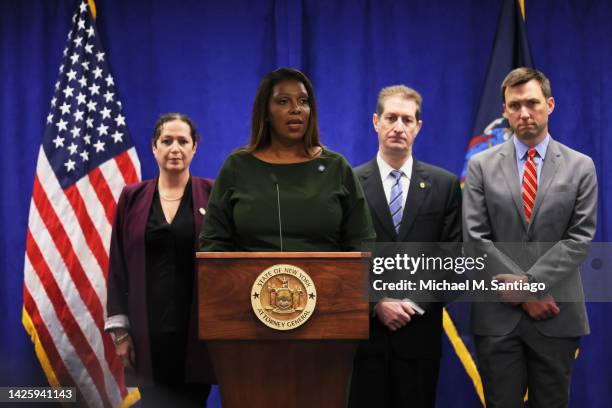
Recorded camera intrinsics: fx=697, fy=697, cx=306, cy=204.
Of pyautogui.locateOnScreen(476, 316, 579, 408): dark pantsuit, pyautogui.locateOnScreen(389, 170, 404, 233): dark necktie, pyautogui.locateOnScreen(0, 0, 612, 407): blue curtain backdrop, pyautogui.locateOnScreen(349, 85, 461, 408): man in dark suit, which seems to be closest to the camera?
pyautogui.locateOnScreen(476, 316, 579, 408): dark pantsuit

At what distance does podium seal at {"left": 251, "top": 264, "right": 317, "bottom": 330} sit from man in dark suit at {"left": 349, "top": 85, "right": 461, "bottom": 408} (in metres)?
1.23

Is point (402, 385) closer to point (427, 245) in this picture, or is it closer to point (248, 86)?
point (427, 245)

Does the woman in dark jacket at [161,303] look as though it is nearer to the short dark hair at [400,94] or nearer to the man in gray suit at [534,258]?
the short dark hair at [400,94]

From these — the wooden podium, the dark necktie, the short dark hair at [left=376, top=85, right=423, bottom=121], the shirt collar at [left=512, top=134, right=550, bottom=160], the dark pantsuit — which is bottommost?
the dark pantsuit

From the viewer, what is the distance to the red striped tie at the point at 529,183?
3092 mm

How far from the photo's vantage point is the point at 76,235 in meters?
4.09

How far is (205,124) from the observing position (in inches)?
183

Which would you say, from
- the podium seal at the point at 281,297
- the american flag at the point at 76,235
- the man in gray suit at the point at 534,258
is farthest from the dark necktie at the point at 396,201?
the american flag at the point at 76,235

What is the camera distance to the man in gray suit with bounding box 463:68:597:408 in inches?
119

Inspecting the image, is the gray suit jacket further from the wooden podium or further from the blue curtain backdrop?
the blue curtain backdrop

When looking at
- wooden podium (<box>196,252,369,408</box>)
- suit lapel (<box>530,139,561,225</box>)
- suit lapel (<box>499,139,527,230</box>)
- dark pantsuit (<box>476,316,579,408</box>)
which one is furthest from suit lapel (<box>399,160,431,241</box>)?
wooden podium (<box>196,252,369,408</box>)

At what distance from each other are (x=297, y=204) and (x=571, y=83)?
3.00 m

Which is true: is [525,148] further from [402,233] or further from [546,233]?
[402,233]

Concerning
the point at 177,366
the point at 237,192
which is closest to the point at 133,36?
the point at 177,366
